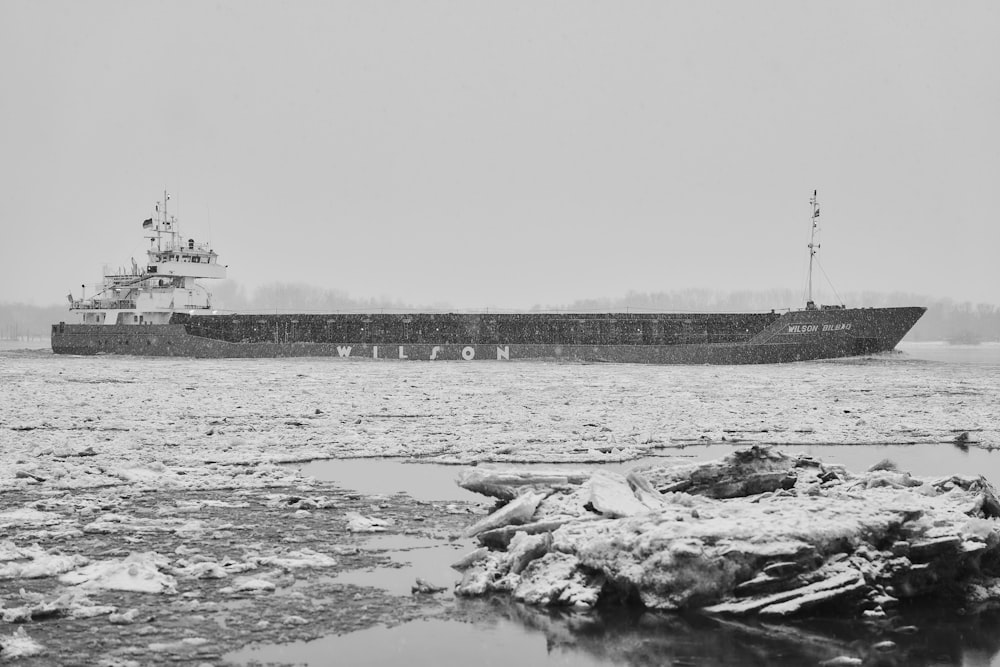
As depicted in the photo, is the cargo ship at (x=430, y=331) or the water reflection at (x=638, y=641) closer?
the water reflection at (x=638, y=641)

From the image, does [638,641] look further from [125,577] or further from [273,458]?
[273,458]

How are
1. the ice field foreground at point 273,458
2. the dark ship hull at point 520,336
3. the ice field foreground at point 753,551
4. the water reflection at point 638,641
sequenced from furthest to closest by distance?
the dark ship hull at point 520,336 → the ice field foreground at point 753,551 → the ice field foreground at point 273,458 → the water reflection at point 638,641

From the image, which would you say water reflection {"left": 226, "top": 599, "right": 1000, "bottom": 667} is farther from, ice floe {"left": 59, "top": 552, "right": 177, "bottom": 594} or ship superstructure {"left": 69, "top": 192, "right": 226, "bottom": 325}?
ship superstructure {"left": 69, "top": 192, "right": 226, "bottom": 325}

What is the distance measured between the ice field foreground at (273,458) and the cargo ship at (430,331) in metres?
10.3

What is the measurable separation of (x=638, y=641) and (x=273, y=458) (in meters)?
6.68

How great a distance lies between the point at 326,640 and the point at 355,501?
3.50 meters

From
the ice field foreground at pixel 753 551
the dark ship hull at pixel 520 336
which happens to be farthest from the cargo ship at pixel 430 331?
the ice field foreground at pixel 753 551

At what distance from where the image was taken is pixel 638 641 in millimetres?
4883

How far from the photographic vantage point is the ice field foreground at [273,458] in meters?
5.16

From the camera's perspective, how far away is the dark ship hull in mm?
35312

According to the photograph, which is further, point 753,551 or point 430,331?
point 430,331

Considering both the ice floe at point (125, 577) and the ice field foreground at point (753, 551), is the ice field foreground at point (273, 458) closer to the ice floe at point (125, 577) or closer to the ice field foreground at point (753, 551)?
the ice floe at point (125, 577)

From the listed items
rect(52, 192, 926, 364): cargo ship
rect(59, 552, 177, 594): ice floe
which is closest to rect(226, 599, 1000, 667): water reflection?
rect(59, 552, 177, 594): ice floe

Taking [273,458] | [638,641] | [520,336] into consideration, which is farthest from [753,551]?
[520,336]
